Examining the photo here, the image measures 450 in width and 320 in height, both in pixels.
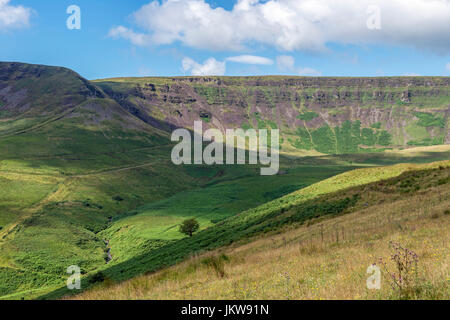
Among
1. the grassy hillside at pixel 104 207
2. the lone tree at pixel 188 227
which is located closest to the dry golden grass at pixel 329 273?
the grassy hillside at pixel 104 207

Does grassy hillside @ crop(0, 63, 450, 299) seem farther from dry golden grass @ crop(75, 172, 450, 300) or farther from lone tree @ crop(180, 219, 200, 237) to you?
dry golden grass @ crop(75, 172, 450, 300)

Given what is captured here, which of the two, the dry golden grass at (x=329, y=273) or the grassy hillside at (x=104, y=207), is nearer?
the dry golden grass at (x=329, y=273)

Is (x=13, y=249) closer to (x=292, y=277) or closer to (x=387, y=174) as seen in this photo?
(x=387, y=174)

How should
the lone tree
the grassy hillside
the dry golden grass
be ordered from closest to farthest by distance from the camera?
the dry golden grass < the grassy hillside < the lone tree

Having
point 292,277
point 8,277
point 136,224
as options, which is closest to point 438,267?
point 292,277

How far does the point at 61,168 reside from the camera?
14750 centimetres

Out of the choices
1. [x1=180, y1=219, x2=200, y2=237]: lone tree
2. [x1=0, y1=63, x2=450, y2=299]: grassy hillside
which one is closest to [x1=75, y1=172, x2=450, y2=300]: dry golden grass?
[x1=0, y1=63, x2=450, y2=299]: grassy hillside

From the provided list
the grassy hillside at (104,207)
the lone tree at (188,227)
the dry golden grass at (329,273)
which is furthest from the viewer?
the lone tree at (188,227)

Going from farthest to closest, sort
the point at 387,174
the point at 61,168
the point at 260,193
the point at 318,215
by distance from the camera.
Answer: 1. the point at 61,168
2. the point at 260,193
3. the point at 387,174
4. the point at 318,215

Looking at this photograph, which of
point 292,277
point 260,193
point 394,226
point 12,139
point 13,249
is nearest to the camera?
point 292,277

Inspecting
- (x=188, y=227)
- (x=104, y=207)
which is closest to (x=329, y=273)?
(x=188, y=227)

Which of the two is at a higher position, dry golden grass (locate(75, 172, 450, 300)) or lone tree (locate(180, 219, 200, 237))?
dry golden grass (locate(75, 172, 450, 300))

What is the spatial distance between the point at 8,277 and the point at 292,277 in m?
67.4

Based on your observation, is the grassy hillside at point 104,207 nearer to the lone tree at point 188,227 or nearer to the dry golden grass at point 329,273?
the lone tree at point 188,227
